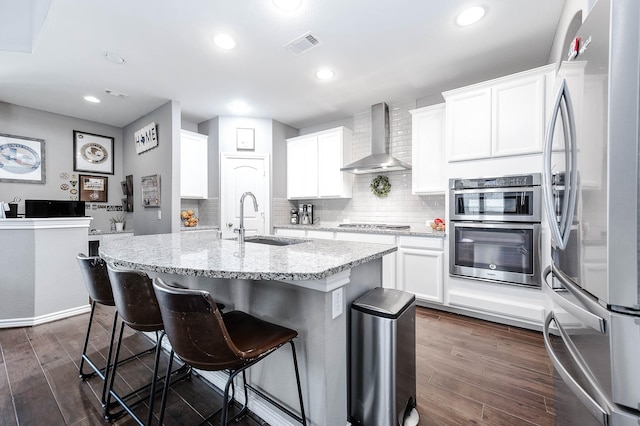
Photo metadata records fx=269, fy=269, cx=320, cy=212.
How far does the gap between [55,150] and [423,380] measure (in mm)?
5715

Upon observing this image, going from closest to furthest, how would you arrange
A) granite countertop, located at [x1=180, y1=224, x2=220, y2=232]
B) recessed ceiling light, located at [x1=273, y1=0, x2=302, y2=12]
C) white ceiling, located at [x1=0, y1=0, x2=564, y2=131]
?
recessed ceiling light, located at [x1=273, y1=0, x2=302, y2=12] < white ceiling, located at [x1=0, y1=0, x2=564, y2=131] < granite countertop, located at [x1=180, y1=224, x2=220, y2=232]

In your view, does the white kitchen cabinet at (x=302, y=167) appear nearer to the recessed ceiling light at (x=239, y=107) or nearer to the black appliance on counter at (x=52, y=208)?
the recessed ceiling light at (x=239, y=107)

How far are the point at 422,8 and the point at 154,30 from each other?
221 cm

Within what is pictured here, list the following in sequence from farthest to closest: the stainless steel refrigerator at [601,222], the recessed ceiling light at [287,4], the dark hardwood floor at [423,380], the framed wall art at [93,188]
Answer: the framed wall art at [93,188]
the recessed ceiling light at [287,4]
the dark hardwood floor at [423,380]
the stainless steel refrigerator at [601,222]

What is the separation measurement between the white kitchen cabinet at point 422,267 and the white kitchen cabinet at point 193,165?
10.9 feet

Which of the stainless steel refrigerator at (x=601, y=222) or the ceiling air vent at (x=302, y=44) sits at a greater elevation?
the ceiling air vent at (x=302, y=44)

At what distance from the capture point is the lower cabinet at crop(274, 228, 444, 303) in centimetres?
299

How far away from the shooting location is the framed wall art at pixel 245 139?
449cm

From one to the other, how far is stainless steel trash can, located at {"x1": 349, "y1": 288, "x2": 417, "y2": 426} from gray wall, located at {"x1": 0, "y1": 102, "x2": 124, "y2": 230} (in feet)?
16.8

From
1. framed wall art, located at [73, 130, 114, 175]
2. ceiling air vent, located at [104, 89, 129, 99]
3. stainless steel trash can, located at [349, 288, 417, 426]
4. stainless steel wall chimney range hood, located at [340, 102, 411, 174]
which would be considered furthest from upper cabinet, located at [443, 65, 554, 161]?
framed wall art, located at [73, 130, 114, 175]

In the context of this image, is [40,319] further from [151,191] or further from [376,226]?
[376,226]

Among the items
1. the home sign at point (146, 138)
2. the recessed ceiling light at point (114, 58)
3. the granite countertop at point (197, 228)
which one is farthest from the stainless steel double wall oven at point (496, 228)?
the home sign at point (146, 138)

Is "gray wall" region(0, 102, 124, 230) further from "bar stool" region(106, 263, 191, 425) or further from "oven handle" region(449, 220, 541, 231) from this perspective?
"oven handle" region(449, 220, 541, 231)

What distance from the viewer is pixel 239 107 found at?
13.4 ft
